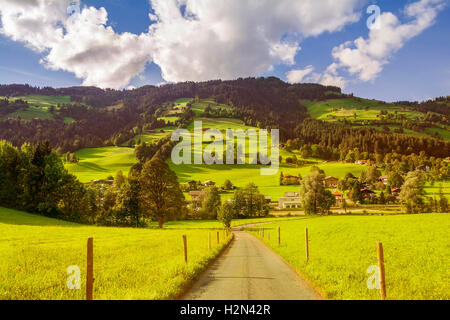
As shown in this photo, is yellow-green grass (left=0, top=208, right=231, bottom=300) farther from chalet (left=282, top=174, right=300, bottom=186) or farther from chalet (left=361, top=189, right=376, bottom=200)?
chalet (left=282, top=174, right=300, bottom=186)

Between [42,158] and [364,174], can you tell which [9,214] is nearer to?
[42,158]

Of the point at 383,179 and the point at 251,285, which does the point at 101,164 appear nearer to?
the point at 383,179

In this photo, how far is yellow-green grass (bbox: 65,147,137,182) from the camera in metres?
147

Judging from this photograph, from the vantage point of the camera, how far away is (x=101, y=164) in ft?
550

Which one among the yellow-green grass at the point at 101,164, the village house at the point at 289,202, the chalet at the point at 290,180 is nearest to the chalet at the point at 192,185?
the yellow-green grass at the point at 101,164

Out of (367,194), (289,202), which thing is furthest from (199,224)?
(367,194)

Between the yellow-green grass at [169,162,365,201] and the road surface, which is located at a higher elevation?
the yellow-green grass at [169,162,365,201]

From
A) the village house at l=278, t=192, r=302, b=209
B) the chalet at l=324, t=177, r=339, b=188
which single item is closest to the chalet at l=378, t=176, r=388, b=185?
the chalet at l=324, t=177, r=339, b=188

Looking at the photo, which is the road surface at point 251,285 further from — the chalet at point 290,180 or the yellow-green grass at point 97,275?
the chalet at point 290,180

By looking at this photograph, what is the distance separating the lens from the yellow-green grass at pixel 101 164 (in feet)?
481

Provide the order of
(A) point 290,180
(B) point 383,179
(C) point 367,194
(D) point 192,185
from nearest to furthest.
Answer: (C) point 367,194 → (D) point 192,185 → (A) point 290,180 → (B) point 383,179

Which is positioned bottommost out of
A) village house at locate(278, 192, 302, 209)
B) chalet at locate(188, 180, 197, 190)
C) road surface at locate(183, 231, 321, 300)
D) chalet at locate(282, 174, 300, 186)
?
village house at locate(278, 192, 302, 209)
